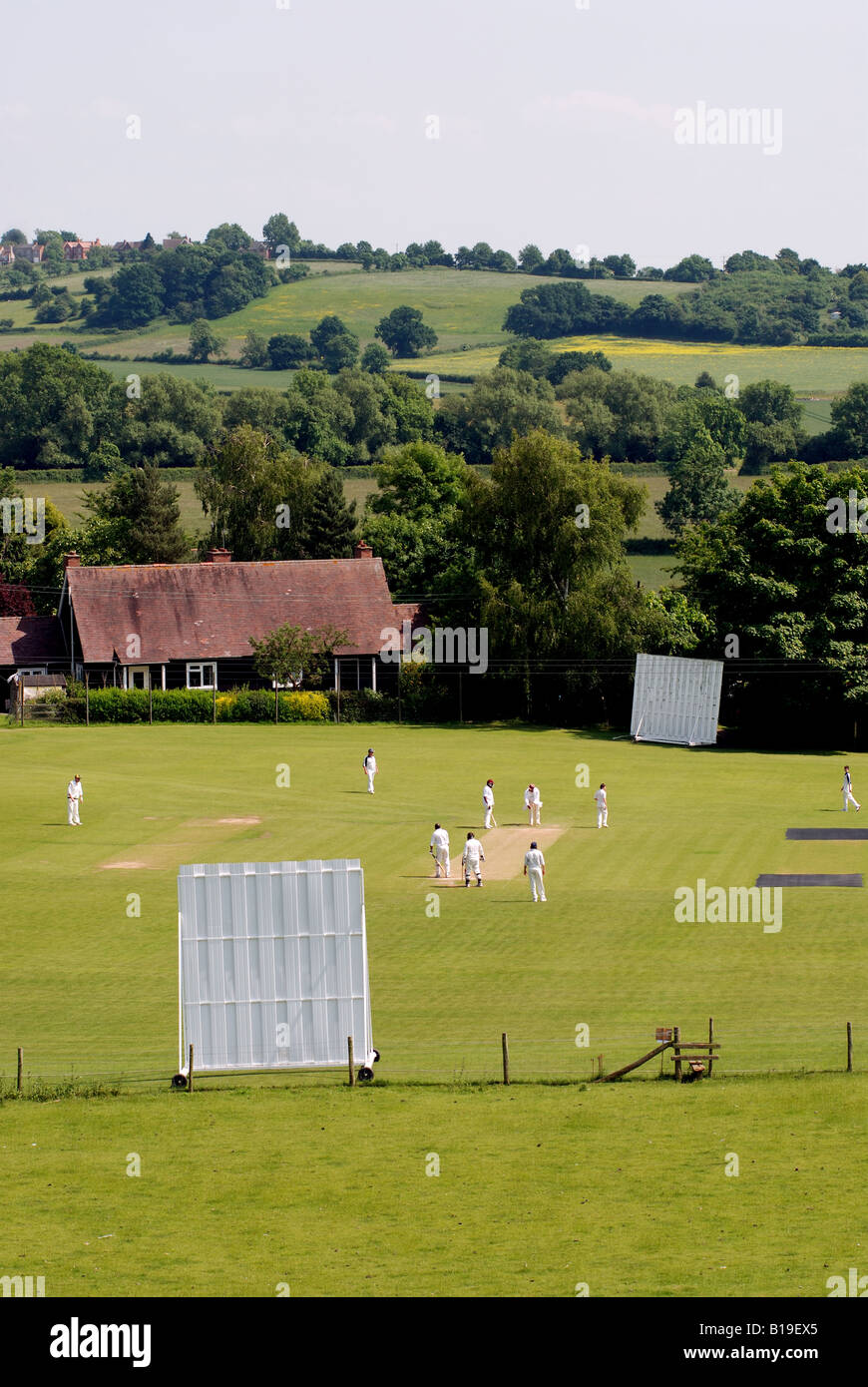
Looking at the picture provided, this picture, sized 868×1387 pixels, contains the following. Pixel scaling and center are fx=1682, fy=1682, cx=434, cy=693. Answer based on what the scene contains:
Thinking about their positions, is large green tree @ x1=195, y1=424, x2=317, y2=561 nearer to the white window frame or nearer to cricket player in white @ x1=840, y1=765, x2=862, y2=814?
the white window frame

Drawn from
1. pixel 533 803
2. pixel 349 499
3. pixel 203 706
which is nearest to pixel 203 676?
pixel 203 706

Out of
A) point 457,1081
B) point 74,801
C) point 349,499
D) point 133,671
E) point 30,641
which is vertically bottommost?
point 133,671

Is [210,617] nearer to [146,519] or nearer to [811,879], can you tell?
[146,519]

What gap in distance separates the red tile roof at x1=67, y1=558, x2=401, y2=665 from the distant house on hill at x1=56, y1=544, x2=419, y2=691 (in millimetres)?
47

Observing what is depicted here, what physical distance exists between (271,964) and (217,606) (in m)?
54.5

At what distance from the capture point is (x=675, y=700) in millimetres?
69750

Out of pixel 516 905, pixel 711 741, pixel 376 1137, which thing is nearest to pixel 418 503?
pixel 711 741

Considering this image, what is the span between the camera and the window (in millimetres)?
77812

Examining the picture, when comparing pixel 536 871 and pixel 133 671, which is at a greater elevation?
pixel 536 871

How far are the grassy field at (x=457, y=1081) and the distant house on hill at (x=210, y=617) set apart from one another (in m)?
22.9

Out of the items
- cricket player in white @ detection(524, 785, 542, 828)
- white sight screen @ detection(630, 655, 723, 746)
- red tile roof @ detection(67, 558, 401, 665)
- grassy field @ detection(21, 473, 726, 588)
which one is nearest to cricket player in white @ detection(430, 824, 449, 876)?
cricket player in white @ detection(524, 785, 542, 828)

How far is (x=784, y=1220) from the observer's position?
20.2 meters

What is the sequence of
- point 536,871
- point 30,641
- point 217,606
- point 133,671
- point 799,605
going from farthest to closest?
point 30,641 → point 217,606 → point 133,671 → point 799,605 → point 536,871

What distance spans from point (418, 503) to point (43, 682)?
24572mm
